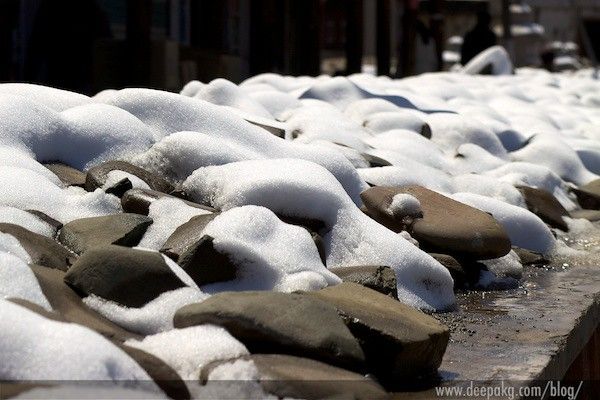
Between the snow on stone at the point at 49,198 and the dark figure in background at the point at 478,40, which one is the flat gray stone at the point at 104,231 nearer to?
the snow on stone at the point at 49,198

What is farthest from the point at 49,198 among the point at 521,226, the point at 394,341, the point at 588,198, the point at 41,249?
the point at 588,198

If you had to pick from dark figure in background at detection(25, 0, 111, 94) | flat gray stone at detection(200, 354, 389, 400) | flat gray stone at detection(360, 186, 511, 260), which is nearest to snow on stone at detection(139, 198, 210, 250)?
flat gray stone at detection(360, 186, 511, 260)

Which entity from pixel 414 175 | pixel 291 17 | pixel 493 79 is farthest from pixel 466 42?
pixel 414 175

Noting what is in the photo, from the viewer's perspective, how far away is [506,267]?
4211 millimetres

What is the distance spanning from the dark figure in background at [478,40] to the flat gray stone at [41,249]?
50.7 ft

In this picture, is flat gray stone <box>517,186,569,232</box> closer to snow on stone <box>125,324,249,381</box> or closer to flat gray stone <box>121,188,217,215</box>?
flat gray stone <box>121,188,217,215</box>

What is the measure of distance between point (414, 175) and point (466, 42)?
44.7ft

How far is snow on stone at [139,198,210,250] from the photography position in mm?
3371

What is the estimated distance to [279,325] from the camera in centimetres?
256

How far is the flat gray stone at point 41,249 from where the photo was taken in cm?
297

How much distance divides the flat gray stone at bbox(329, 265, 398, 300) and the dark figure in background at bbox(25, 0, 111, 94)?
7.07m

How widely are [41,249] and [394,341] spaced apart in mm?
891

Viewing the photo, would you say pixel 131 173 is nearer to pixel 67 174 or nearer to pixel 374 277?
pixel 67 174

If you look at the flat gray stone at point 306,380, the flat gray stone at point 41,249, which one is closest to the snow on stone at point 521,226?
the flat gray stone at point 41,249
